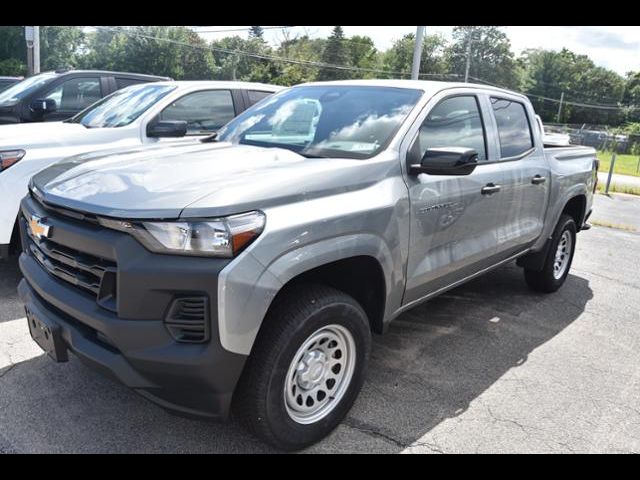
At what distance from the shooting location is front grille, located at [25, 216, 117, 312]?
7.95 ft

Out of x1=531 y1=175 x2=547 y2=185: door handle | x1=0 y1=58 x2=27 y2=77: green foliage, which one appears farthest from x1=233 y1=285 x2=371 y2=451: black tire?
x1=0 y1=58 x2=27 y2=77: green foliage

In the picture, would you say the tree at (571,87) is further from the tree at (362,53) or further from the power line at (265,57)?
the tree at (362,53)

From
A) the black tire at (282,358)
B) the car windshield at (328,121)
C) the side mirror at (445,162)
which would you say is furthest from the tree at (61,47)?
the black tire at (282,358)

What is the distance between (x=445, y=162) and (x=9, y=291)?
3825 mm

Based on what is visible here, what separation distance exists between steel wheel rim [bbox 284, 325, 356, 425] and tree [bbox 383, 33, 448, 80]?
254 feet

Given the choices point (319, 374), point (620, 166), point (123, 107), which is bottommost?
point (620, 166)

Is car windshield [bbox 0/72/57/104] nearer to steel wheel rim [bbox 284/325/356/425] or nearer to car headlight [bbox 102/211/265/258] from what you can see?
car headlight [bbox 102/211/265/258]

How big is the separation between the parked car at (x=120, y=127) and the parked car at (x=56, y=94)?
32.4 inches

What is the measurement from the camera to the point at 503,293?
18.1ft

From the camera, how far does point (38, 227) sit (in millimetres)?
2852

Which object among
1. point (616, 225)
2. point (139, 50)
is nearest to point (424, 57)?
point (139, 50)

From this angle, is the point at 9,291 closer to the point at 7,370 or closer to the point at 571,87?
the point at 7,370

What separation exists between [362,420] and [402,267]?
0.90 m
